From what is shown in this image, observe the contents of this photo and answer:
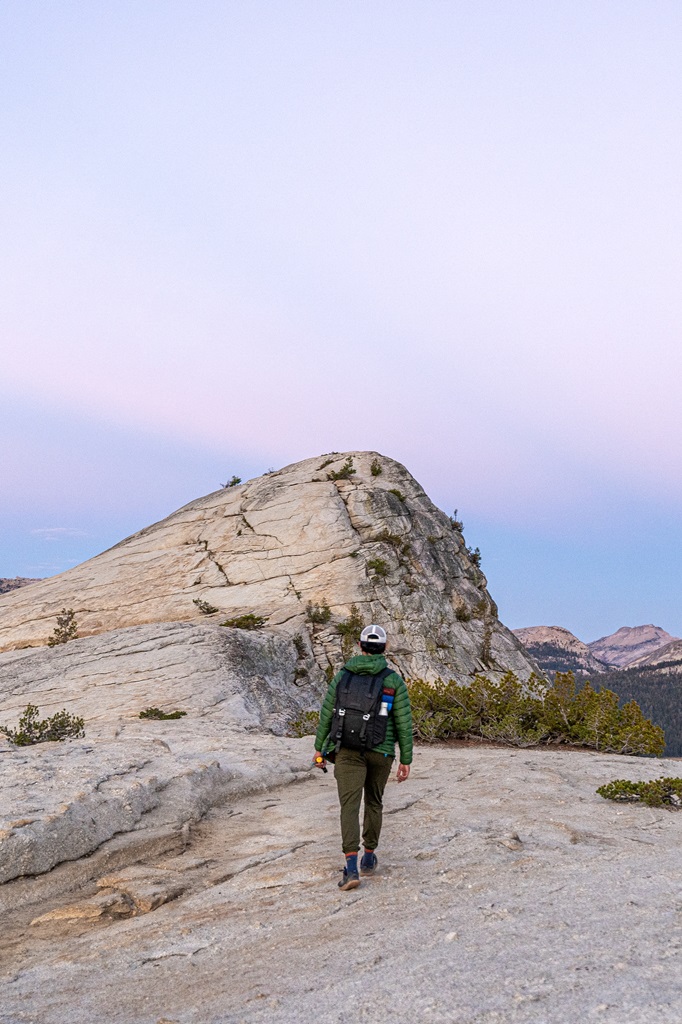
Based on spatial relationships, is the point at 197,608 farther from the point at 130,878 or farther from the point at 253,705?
the point at 130,878

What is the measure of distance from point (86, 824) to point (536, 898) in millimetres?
5686

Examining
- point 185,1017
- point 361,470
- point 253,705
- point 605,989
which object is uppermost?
point 361,470

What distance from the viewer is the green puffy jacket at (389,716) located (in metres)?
8.62

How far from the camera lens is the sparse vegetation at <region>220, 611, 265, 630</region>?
26.4m

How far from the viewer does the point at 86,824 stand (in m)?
9.40

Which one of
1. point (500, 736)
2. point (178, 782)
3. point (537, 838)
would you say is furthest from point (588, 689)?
point (178, 782)

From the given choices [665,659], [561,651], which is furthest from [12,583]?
[561,651]

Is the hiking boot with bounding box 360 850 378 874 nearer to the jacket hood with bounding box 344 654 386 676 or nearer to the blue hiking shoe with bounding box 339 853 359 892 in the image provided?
the blue hiking shoe with bounding box 339 853 359 892

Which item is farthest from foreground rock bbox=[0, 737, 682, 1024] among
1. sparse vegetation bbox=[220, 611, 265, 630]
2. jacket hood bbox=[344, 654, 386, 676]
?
sparse vegetation bbox=[220, 611, 265, 630]

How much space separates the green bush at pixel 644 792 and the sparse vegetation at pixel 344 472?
2692 cm

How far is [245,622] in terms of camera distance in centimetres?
2656

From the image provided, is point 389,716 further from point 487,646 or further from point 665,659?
point 665,659

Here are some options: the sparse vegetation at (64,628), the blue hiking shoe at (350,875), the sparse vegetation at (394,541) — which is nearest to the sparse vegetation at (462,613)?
the sparse vegetation at (394,541)

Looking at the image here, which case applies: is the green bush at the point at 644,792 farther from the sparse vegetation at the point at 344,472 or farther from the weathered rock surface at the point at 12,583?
the weathered rock surface at the point at 12,583
